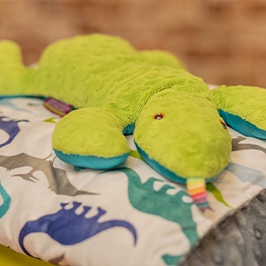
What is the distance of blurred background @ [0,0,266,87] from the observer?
4.94 ft

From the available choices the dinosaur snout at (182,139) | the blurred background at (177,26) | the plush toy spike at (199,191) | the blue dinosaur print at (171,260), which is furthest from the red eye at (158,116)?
the blurred background at (177,26)

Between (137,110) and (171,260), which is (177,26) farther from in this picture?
(171,260)

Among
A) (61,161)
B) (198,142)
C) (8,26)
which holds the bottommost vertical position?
(8,26)

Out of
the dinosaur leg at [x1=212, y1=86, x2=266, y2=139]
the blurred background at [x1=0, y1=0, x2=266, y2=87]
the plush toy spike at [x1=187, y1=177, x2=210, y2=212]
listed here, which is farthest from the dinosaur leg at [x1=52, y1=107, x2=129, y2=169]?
the blurred background at [x1=0, y1=0, x2=266, y2=87]

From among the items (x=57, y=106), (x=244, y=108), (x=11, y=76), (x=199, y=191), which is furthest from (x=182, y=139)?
(x=11, y=76)

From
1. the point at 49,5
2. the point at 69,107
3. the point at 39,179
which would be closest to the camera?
the point at 39,179

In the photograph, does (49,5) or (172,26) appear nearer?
(172,26)

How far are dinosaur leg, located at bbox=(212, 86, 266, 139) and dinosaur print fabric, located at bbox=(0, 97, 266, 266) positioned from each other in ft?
0.08

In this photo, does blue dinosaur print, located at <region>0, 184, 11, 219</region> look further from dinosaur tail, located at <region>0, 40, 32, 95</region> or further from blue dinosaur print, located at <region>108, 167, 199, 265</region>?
dinosaur tail, located at <region>0, 40, 32, 95</region>

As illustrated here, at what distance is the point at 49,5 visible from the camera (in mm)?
1683

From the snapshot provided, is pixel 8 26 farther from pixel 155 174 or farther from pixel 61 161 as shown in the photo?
pixel 155 174

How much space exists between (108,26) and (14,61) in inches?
18.2

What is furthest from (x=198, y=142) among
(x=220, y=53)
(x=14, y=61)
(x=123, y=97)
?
(x=220, y=53)

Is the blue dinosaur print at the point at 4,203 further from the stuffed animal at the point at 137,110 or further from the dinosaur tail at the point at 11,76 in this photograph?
the dinosaur tail at the point at 11,76
